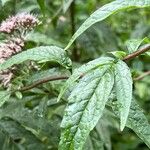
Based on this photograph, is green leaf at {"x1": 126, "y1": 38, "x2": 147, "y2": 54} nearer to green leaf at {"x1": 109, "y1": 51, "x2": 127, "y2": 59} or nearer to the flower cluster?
green leaf at {"x1": 109, "y1": 51, "x2": 127, "y2": 59}

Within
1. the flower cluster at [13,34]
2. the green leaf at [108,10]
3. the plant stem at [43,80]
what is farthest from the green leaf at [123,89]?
the flower cluster at [13,34]

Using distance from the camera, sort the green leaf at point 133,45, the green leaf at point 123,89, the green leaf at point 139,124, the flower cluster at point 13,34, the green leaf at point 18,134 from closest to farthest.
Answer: the green leaf at point 123,89
the green leaf at point 139,124
the green leaf at point 133,45
the flower cluster at point 13,34
the green leaf at point 18,134

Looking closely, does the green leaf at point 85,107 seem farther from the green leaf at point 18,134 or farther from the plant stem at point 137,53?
the green leaf at point 18,134

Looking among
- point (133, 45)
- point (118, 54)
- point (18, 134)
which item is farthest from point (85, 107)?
point (18, 134)

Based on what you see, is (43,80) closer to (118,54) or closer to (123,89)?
(118,54)

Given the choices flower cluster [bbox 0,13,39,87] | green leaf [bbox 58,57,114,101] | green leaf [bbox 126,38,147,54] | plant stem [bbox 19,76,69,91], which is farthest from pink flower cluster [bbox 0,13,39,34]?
green leaf [bbox 58,57,114,101]

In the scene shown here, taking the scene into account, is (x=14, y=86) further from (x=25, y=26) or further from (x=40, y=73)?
(x=25, y=26)

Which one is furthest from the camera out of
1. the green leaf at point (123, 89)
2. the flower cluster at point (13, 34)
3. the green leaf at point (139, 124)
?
the flower cluster at point (13, 34)
